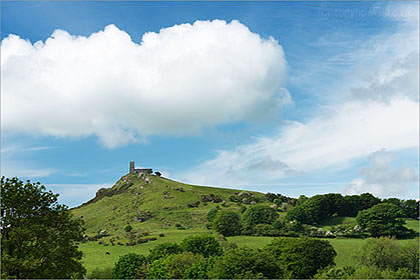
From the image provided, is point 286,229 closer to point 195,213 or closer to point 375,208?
point 375,208

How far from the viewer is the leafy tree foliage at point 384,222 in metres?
137

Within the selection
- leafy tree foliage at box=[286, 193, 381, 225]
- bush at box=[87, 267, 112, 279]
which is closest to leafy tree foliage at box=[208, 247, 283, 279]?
bush at box=[87, 267, 112, 279]

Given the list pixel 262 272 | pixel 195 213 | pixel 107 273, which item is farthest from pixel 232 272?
pixel 195 213

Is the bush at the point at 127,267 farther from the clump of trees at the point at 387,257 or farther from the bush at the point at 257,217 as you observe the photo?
the bush at the point at 257,217

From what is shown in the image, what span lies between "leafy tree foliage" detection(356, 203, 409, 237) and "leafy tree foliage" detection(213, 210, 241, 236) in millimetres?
46130

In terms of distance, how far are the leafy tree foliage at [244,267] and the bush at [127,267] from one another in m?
30.0

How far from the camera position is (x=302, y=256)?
9544cm

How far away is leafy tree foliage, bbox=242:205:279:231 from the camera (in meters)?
154

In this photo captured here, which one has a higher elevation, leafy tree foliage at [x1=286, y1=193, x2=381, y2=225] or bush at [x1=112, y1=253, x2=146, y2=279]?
leafy tree foliage at [x1=286, y1=193, x2=381, y2=225]

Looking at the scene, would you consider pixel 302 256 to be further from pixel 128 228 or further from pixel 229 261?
pixel 128 228

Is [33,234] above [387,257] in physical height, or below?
above

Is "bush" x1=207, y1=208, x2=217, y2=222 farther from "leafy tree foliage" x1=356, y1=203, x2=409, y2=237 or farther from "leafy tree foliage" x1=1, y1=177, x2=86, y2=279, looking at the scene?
"leafy tree foliage" x1=1, y1=177, x2=86, y2=279

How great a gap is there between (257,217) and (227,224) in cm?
1494

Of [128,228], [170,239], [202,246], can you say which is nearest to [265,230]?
[170,239]
